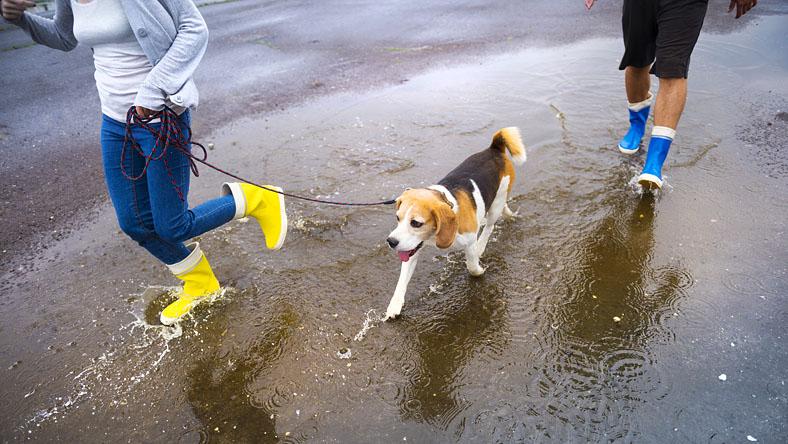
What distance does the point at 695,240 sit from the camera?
3404 millimetres

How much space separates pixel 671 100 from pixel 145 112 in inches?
143

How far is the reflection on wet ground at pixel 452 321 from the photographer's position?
95.1 inches

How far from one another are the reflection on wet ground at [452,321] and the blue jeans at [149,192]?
2.02 ft

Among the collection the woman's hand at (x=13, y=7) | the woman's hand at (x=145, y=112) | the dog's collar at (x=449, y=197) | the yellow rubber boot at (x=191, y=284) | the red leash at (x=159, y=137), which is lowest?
the yellow rubber boot at (x=191, y=284)

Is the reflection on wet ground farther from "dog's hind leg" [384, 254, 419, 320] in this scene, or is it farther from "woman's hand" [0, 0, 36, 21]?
"woman's hand" [0, 0, 36, 21]

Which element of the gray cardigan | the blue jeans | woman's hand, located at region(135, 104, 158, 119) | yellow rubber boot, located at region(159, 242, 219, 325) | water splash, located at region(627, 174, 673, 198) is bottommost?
water splash, located at region(627, 174, 673, 198)

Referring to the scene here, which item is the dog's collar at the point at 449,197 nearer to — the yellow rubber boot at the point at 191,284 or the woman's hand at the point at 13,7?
the yellow rubber boot at the point at 191,284

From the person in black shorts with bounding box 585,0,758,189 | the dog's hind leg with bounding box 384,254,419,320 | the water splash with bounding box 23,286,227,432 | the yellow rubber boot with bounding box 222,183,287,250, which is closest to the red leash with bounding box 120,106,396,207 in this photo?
the yellow rubber boot with bounding box 222,183,287,250

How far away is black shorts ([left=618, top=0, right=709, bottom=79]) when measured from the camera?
3500 mm

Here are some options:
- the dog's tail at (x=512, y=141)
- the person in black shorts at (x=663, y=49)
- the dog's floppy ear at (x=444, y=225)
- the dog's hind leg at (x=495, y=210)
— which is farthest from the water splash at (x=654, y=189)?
the dog's floppy ear at (x=444, y=225)

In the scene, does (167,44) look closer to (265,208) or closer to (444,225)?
(265,208)

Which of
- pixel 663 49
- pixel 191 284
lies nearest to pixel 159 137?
pixel 191 284

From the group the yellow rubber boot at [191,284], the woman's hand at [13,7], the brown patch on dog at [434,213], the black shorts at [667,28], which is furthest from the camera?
the black shorts at [667,28]

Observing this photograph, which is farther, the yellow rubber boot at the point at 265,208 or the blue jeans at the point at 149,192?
the yellow rubber boot at the point at 265,208
